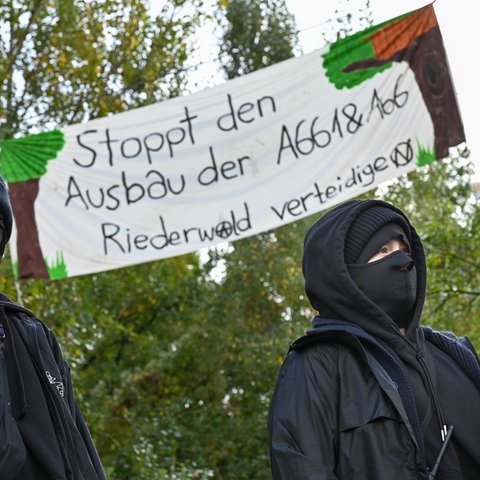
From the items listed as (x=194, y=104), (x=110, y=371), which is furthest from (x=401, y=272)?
(x=110, y=371)

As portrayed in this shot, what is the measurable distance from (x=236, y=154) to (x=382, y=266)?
3.16 meters

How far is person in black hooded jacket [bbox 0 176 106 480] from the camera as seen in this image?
10.6ft

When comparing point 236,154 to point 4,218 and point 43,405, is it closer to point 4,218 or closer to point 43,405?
point 4,218

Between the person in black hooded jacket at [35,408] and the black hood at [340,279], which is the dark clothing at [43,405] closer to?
the person in black hooded jacket at [35,408]

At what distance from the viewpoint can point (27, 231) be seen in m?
6.94

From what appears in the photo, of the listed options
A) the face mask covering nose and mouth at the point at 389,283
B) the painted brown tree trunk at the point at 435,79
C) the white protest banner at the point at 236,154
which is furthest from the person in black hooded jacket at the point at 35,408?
the painted brown tree trunk at the point at 435,79

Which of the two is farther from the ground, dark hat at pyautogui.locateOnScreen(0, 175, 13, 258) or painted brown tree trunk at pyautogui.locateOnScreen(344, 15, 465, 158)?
painted brown tree trunk at pyautogui.locateOnScreen(344, 15, 465, 158)

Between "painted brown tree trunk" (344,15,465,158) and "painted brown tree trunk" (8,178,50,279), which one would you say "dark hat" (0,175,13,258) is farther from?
"painted brown tree trunk" (344,15,465,158)

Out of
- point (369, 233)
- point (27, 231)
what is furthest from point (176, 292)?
point (369, 233)

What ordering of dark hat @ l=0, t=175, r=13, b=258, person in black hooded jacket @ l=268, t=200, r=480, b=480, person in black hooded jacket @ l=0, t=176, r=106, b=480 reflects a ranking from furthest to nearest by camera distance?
dark hat @ l=0, t=175, r=13, b=258, person in black hooded jacket @ l=268, t=200, r=480, b=480, person in black hooded jacket @ l=0, t=176, r=106, b=480

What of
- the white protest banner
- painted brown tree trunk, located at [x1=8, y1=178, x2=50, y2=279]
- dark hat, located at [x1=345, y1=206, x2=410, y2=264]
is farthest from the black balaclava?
painted brown tree trunk, located at [x1=8, y1=178, x2=50, y2=279]

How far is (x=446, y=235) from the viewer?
10.0m

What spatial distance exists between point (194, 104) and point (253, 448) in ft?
40.5

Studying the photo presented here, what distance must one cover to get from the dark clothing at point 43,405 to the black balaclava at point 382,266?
0.95 m
